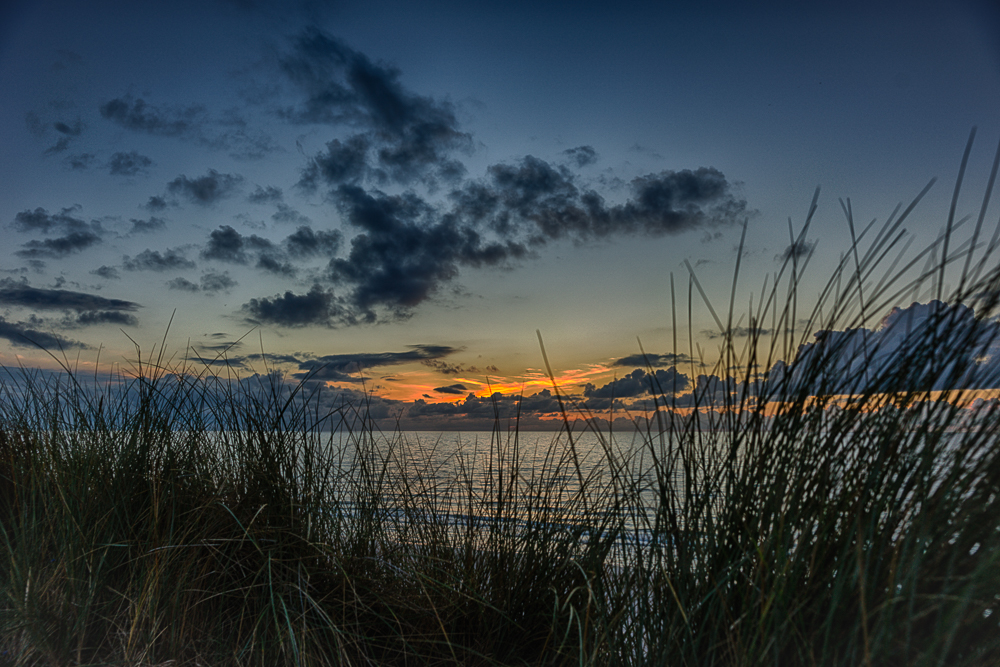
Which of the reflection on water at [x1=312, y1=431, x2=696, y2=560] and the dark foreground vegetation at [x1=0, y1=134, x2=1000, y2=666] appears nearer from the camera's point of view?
the dark foreground vegetation at [x1=0, y1=134, x2=1000, y2=666]

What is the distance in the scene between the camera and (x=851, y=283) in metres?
1.87

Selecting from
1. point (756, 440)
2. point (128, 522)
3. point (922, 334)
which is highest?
point (922, 334)

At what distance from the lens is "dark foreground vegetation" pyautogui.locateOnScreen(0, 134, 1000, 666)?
59.9 inches

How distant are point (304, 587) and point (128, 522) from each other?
98 centimetres

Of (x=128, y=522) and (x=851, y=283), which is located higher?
(x=851, y=283)

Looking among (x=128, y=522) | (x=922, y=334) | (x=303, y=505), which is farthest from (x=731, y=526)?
(x=128, y=522)

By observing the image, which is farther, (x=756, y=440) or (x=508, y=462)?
(x=508, y=462)

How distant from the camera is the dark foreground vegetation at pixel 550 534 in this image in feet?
4.99

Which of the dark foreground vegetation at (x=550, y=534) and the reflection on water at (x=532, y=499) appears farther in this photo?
the reflection on water at (x=532, y=499)

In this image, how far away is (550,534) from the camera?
8.68ft

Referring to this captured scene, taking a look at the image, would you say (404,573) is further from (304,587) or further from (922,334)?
(922,334)

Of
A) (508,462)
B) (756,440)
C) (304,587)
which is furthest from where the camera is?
(508,462)

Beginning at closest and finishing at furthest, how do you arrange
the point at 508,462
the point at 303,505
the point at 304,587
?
the point at 304,587 → the point at 303,505 → the point at 508,462

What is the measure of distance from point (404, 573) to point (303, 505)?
0.63 metres
